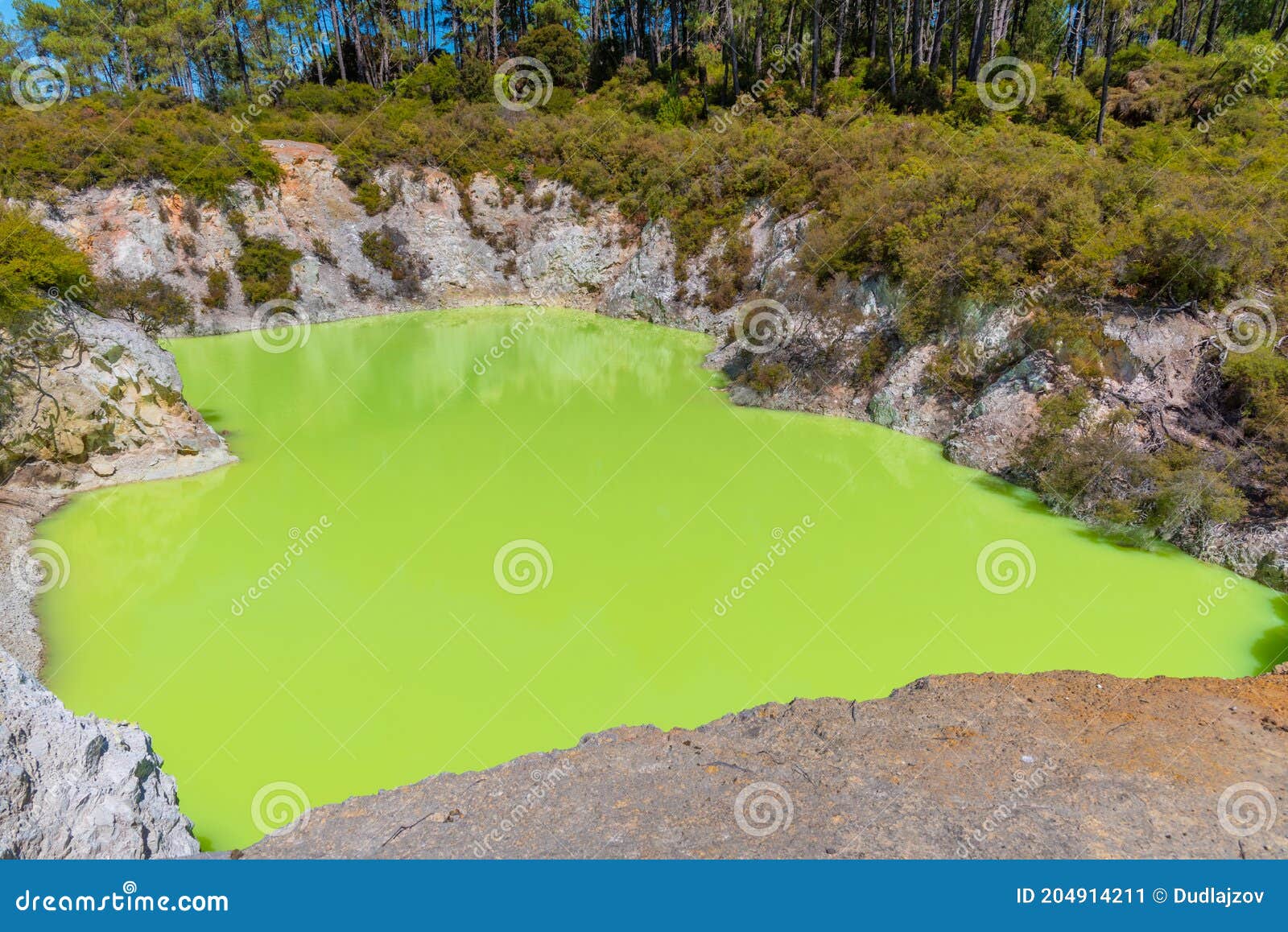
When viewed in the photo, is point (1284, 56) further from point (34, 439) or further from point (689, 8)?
point (34, 439)

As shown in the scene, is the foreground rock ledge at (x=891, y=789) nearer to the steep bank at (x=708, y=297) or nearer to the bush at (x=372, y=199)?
the steep bank at (x=708, y=297)

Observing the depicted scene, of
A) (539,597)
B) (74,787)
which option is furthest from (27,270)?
(74,787)

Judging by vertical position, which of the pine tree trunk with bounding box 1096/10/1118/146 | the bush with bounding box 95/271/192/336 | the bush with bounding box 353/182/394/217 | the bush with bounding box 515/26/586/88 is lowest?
the bush with bounding box 95/271/192/336

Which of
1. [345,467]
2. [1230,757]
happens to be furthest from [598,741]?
[345,467]

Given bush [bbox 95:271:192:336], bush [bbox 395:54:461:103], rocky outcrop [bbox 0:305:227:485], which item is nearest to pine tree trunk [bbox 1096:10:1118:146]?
rocky outcrop [bbox 0:305:227:485]

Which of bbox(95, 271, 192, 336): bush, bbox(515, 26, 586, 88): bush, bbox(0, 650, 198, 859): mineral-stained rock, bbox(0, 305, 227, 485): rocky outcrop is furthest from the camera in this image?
bbox(515, 26, 586, 88): bush

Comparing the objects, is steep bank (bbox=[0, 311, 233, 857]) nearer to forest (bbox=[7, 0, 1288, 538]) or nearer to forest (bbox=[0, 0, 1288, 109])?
forest (bbox=[7, 0, 1288, 538])

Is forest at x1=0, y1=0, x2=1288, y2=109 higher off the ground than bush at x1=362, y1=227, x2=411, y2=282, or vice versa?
forest at x1=0, y1=0, x2=1288, y2=109
